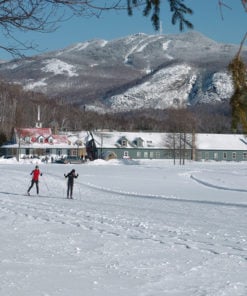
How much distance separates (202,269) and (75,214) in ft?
31.3

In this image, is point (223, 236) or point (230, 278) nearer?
point (230, 278)

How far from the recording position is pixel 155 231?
1445 cm

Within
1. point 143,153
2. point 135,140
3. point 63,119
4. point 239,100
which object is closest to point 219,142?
point 143,153

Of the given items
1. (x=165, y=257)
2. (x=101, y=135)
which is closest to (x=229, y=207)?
(x=165, y=257)

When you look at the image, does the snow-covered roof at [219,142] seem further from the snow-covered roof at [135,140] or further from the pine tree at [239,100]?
the pine tree at [239,100]

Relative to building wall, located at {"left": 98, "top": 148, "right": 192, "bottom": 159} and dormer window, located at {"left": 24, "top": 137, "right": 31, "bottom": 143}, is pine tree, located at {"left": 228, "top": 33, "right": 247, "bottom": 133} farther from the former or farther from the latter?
dormer window, located at {"left": 24, "top": 137, "right": 31, "bottom": 143}

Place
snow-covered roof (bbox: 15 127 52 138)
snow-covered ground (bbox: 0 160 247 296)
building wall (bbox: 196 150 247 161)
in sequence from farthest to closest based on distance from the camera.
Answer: building wall (bbox: 196 150 247 161) → snow-covered roof (bbox: 15 127 52 138) → snow-covered ground (bbox: 0 160 247 296)

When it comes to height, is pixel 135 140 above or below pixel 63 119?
below

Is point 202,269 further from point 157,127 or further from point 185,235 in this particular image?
point 157,127

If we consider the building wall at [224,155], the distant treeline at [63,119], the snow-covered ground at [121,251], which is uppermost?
the distant treeline at [63,119]

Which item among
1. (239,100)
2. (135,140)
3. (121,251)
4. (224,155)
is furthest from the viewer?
(224,155)

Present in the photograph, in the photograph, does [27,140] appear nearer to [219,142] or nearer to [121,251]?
[219,142]

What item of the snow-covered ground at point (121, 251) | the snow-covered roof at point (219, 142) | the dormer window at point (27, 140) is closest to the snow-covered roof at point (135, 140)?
the snow-covered roof at point (219, 142)

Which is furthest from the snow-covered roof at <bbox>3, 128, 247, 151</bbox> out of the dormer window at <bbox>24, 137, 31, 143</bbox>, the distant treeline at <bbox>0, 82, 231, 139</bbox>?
the distant treeline at <bbox>0, 82, 231, 139</bbox>
